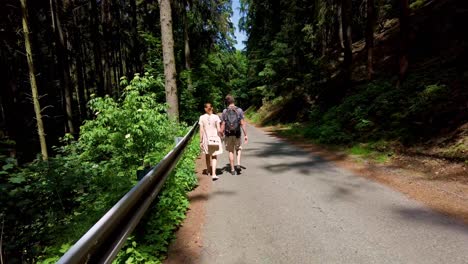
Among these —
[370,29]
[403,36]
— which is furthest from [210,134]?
[370,29]

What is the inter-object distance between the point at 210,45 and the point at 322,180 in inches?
799

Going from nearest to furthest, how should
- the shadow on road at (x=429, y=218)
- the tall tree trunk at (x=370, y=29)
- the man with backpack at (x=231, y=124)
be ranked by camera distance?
the shadow on road at (x=429, y=218)
the man with backpack at (x=231, y=124)
the tall tree trunk at (x=370, y=29)

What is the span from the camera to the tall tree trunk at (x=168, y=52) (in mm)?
10359

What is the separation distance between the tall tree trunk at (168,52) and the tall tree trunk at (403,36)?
339 inches

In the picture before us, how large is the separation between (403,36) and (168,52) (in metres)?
8.96

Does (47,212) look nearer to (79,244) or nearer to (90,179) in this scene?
(90,179)

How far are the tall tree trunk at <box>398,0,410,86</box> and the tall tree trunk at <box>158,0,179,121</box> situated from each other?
8.61 meters

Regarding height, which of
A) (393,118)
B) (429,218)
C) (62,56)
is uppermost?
(62,56)

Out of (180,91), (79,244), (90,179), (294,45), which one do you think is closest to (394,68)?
(294,45)

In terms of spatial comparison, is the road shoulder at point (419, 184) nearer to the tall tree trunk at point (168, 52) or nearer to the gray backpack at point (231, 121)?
the gray backpack at point (231, 121)

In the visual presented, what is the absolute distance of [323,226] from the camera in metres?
4.28

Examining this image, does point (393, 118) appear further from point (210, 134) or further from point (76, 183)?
point (76, 183)

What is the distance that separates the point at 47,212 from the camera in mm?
4371

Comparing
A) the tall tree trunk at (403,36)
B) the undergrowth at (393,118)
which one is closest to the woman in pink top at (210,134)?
the undergrowth at (393,118)
